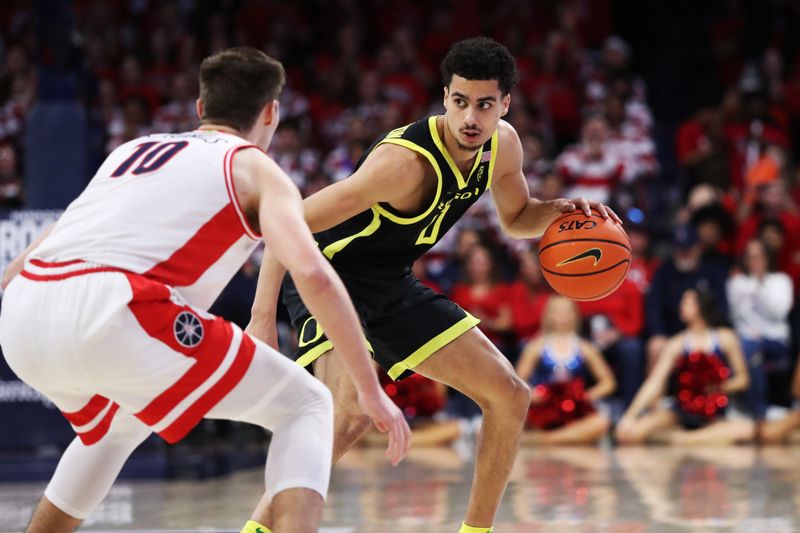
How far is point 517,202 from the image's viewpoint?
15.9 ft

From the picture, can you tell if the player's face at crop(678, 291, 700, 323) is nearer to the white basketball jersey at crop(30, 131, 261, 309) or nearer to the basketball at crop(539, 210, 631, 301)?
the basketball at crop(539, 210, 631, 301)

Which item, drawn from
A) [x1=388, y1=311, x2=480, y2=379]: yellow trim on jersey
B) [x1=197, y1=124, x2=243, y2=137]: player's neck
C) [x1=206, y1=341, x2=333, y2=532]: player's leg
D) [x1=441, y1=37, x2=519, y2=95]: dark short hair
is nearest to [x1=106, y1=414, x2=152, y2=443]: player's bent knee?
[x1=206, y1=341, x2=333, y2=532]: player's leg

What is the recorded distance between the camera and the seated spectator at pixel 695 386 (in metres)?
9.13

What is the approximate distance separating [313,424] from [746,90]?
10015mm

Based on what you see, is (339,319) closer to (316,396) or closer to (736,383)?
(316,396)

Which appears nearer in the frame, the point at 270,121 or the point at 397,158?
the point at 270,121

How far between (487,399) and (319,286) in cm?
155

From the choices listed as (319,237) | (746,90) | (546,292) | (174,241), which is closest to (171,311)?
(174,241)

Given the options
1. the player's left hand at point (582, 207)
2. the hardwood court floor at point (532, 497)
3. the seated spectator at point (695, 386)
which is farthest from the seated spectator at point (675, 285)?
the player's left hand at point (582, 207)

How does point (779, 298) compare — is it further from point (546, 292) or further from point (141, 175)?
point (141, 175)

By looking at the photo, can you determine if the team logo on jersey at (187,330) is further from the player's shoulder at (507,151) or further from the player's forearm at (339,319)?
the player's shoulder at (507,151)

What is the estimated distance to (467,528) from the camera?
14.7ft

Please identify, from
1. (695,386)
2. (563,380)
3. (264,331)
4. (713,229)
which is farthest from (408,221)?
(713,229)

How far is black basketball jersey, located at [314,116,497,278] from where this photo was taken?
4.42 metres
